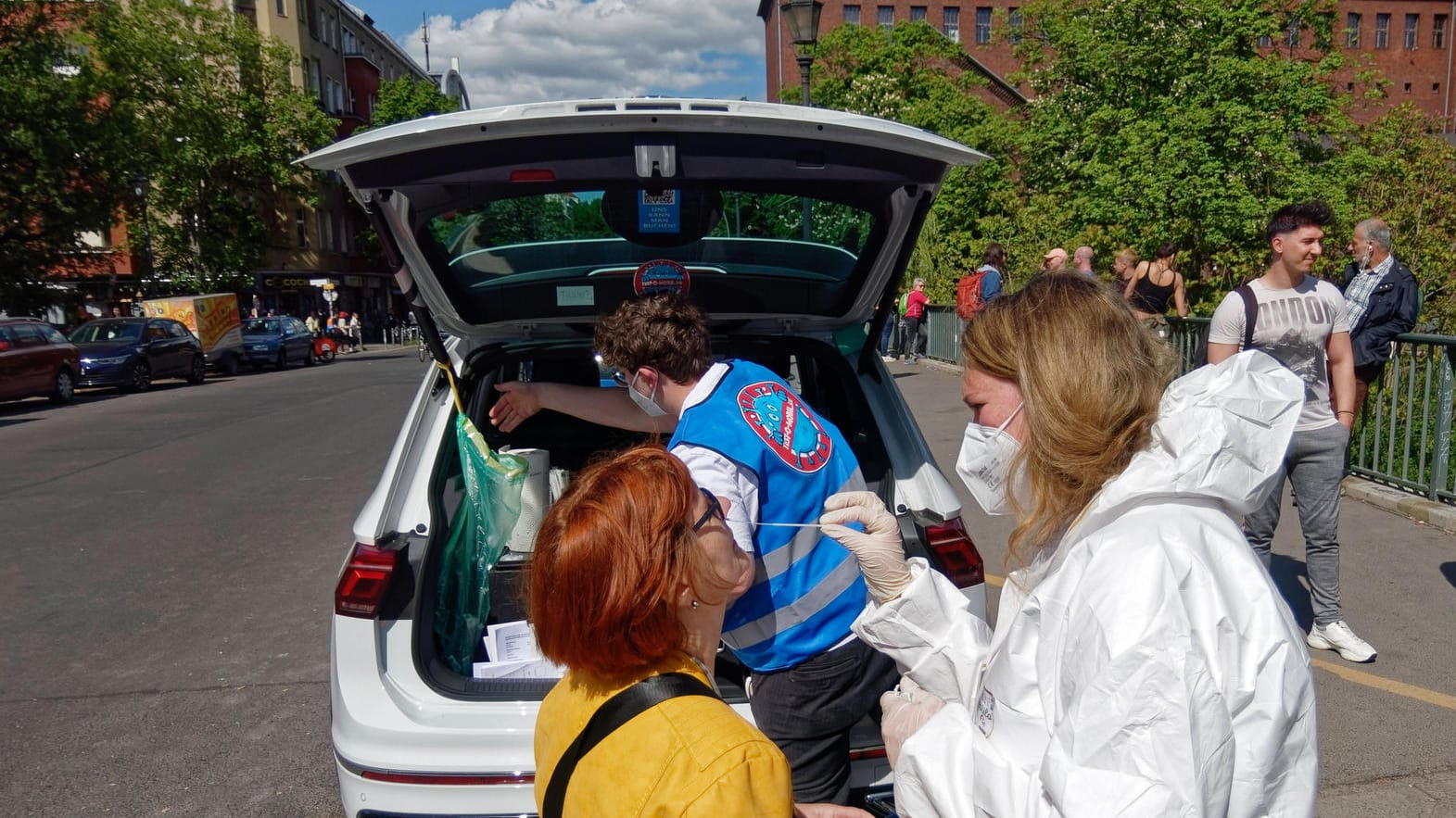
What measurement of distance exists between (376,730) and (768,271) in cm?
192

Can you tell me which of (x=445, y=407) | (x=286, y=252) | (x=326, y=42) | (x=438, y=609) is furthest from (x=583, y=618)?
(x=326, y=42)

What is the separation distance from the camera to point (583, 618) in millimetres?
1417

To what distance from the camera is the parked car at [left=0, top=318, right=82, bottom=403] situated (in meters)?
17.8

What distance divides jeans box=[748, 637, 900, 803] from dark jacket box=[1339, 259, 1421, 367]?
5636 mm

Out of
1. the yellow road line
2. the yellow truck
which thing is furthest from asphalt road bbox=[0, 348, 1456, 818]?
the yellow truck

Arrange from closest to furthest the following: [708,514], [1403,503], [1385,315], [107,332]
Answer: [708,514]
[1385,315]
[1403,503]
[107,332]

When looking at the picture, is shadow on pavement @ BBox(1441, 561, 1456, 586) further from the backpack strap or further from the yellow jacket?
the yellow jacket

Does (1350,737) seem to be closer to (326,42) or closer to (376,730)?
(376,730)

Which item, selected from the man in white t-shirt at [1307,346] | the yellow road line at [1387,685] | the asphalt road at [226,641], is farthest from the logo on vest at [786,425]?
the man in white t-shirt at [1307,346]

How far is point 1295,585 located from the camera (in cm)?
539

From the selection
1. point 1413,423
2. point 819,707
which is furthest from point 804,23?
point 819,707

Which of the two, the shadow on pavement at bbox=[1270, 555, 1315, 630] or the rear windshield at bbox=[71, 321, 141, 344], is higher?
the rear windshield at bbox=[71, 321, 141, 344]

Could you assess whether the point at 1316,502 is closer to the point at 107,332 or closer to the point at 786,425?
the point at 786,425

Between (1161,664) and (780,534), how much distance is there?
1.09 m
